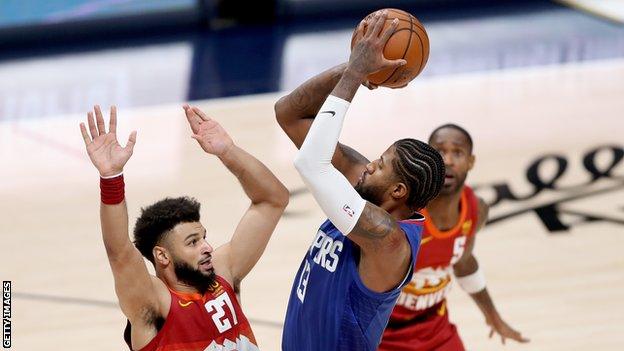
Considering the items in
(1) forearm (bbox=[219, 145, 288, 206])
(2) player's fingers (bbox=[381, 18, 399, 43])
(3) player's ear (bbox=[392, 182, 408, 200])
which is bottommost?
(1) forearm (bbox=[219, 145, 288, 206])

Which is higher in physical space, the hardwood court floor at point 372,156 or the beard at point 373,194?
the beard at point 373,194

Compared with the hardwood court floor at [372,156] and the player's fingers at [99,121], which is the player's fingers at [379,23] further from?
the hardwood court floor at [372,156]

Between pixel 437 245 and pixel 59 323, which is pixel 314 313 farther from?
pixel 59 323

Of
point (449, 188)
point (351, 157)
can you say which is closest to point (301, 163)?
point (351, 157)

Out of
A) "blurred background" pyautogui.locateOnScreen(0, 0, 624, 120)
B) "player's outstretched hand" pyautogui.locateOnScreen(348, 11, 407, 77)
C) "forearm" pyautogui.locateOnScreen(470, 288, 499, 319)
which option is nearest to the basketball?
"player's outstretched hand" pyautogui.locateOnScreen(348, 11, 407, 77)

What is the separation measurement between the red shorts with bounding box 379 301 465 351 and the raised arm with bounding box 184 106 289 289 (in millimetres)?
1207

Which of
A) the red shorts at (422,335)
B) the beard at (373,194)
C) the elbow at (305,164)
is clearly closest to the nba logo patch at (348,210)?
the elbow at (305,164)

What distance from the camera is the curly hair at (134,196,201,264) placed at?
489 centimetres

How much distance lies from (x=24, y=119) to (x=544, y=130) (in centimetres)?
503

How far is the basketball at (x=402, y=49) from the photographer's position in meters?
4.71

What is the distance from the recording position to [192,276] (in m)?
4.85

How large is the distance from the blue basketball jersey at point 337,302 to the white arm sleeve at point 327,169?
0.39 metres

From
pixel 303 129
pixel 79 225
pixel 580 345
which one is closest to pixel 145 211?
pixel 303 129

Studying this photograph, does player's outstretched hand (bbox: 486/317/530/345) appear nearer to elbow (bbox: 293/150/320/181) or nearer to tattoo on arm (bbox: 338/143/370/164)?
tattoo on arm (bbox: 338/143/370/164)
